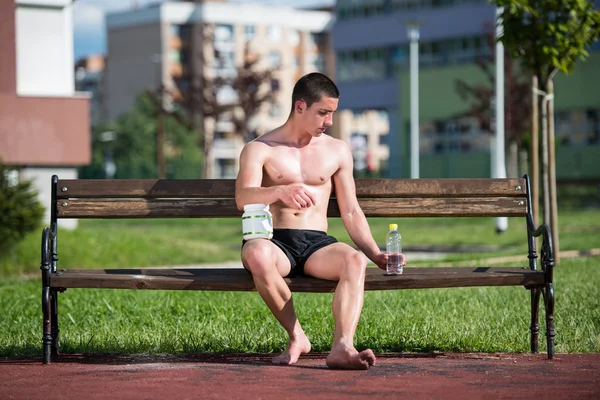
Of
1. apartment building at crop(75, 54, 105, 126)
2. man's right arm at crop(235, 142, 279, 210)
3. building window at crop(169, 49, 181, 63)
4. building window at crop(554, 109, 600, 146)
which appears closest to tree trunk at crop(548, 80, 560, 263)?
man's right arm at crop(235, 142, 279, 210)

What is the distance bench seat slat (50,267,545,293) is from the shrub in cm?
987

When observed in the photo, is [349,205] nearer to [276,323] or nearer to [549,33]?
[276,323]

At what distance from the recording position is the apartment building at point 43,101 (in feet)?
85.6

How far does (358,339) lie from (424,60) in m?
56.8

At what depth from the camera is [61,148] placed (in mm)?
26656

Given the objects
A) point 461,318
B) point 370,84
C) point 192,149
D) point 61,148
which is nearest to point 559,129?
point 370,84

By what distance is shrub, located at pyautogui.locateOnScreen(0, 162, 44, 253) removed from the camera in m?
17.1

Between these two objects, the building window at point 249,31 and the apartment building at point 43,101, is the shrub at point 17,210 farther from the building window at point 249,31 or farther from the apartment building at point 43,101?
the building window at point 249,31

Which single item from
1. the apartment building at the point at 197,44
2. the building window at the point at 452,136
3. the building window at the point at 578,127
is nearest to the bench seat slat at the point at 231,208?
the building window at the point at 578,127

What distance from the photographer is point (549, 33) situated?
1268 cm

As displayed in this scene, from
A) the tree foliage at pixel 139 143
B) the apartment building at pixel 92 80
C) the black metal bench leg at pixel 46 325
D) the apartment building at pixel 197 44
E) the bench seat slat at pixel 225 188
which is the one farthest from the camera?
the apartment building at pixel 92 80

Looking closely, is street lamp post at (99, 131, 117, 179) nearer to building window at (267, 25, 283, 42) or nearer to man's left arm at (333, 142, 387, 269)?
building window at (267, 25, 283, 42)

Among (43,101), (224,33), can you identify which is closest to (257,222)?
(43,101)

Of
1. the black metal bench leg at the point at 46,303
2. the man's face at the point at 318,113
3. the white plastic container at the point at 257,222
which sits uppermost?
the man's face at the point at 318,113
